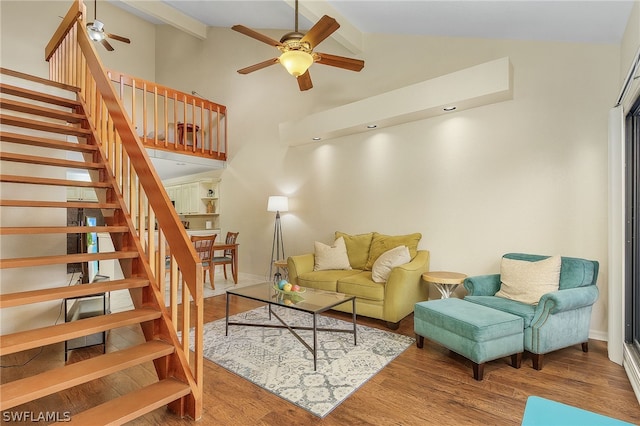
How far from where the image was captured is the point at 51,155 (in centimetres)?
321

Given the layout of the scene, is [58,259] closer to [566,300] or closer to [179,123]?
[566,300]

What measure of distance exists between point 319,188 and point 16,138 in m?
3.57

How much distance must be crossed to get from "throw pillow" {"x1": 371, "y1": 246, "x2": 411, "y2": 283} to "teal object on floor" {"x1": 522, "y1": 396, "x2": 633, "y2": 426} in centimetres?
239

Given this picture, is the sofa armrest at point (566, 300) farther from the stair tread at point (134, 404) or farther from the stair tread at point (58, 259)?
the stair tread at point (58, 259)

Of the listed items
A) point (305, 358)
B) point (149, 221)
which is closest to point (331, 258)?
point (305, 358)

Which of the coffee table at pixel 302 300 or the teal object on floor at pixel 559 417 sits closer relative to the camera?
the teal object on floor at pixel 559 417

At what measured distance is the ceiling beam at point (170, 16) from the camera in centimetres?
563

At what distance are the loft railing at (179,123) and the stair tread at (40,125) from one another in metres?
2.03

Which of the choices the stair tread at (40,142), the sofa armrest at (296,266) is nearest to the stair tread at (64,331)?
the stair tread at (40,142)

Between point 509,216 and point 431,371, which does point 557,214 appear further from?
point 431,371

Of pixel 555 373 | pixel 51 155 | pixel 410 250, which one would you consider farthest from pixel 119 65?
pixel 555 373

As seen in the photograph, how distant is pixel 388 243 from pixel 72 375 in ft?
10.8

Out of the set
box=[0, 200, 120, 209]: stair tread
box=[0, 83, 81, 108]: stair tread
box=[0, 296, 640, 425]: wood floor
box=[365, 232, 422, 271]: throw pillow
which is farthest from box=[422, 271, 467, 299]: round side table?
box=[0, 83, 81, 108]: stair tread

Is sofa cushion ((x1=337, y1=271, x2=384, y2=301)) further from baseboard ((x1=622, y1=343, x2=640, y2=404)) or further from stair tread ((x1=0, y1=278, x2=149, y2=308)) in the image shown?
stair tread ((x1=0, y1=278, x2=149, y2=308))
